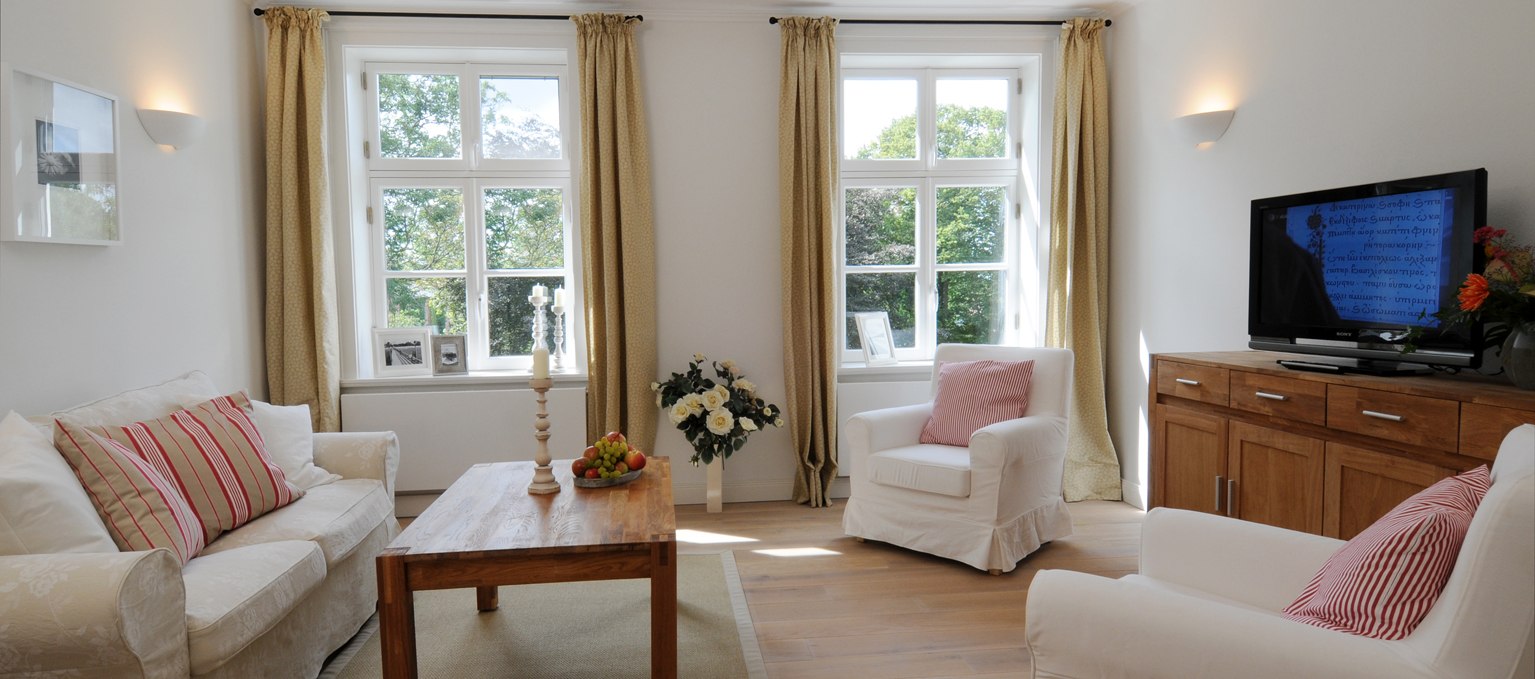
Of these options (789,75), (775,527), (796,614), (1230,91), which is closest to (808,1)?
(789,75)

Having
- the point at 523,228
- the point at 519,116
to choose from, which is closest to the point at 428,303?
the point at 523,228

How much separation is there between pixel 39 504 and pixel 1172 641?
238 cm

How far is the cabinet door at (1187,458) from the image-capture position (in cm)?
295

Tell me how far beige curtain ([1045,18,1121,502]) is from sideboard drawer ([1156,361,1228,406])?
3.82ft

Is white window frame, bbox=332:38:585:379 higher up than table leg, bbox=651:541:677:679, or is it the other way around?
white window frame, bbox=332:38:585:379

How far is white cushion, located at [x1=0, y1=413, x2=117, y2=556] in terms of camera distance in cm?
181

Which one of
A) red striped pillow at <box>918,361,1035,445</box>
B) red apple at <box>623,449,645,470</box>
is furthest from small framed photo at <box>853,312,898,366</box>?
red apple at <box>623,449,645,470</box>

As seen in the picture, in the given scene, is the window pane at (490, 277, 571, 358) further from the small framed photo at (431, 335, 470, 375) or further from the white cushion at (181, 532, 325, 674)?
the white cushion at (181, 532, 325, 674)

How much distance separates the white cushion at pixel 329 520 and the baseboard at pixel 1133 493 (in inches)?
138

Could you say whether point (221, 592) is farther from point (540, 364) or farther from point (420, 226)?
point (420, 226)

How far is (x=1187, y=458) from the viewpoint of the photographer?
3107 millimetres

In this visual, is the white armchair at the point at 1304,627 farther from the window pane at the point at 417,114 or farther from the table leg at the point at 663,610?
the window pane at the point at 417,114

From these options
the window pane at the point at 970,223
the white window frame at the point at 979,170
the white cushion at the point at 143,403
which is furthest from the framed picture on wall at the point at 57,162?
the window pane at the point at 970,223

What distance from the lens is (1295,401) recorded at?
2.60m
